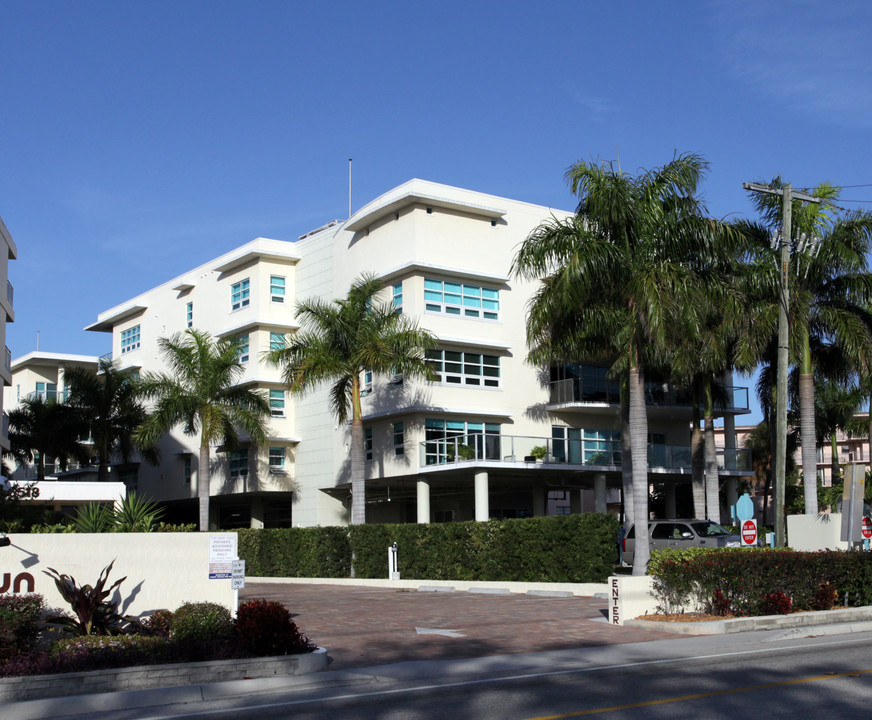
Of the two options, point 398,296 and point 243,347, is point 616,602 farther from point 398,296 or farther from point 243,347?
point 243,347

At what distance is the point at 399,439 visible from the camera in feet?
135

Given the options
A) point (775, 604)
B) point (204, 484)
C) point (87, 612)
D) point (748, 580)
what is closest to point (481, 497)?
point (204, 484)

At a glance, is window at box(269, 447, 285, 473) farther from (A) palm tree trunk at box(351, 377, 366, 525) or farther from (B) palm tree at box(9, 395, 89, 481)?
(B) palm tree at box(9, 395, 89, 481)

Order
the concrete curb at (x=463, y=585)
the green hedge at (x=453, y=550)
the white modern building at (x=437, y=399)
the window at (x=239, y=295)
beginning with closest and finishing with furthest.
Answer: the concrete curb at (x=463, y=585)
the green hedge at (x=453, y=550)
the white modern building at (x=437, y=399)
the window at (x=239, y=295)

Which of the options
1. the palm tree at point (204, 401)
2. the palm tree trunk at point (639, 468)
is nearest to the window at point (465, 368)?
the palm tree at point (204, 401)

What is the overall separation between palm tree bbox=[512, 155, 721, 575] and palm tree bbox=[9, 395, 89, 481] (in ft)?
108

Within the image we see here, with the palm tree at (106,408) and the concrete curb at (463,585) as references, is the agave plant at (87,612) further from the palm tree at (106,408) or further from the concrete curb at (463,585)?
the palm tree at (106,408)

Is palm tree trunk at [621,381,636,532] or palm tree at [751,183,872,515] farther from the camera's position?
palm tree trunk at [621,381,636,532]

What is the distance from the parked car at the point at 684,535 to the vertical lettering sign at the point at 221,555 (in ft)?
60.8

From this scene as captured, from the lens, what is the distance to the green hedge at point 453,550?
1107 inches

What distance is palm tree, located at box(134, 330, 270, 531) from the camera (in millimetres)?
42875

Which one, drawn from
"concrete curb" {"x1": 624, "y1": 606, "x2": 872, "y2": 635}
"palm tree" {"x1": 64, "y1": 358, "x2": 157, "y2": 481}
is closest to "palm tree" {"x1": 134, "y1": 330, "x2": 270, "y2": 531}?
"palm tree" {"x1": 64, "y1": 358, "x2": 157, "y2": 481}

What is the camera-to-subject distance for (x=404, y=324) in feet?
123

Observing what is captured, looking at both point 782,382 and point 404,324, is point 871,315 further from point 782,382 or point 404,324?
point 404,324
